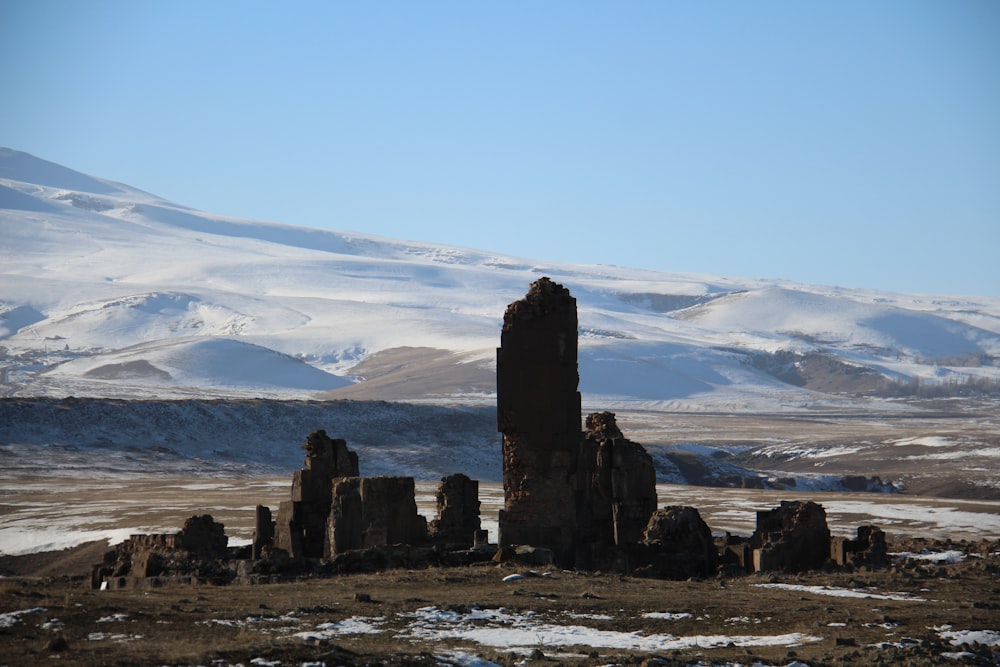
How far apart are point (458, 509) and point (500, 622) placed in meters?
12.6

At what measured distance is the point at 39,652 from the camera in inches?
538

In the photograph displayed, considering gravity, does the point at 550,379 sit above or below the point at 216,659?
above

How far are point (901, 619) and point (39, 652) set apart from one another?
987cm

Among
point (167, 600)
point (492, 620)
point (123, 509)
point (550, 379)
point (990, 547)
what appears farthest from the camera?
point (123, 509)

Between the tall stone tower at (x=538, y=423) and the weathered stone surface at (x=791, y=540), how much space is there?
13.3 ft

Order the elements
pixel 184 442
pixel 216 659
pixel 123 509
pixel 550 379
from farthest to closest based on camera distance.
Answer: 1. pixel 184 442
2. pixel 123 509
3. pixel 550 379
4. pixel 216 659

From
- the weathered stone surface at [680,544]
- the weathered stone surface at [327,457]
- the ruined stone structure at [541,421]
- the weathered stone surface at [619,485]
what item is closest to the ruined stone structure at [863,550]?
the weathered stone surface at [680,544]

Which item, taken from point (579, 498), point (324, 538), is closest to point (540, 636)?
point (579, 498)

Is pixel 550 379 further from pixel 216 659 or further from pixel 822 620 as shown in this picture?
pixel 216 659

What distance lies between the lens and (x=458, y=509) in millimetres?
29375

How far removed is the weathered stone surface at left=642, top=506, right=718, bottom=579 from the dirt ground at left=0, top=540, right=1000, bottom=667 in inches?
191

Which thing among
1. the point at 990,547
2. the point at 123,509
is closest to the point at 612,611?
the point at 990,547

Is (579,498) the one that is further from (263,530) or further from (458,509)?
(263,530)

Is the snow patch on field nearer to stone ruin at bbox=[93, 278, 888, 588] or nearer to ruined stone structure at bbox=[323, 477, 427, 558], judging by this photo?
stone ruin at bbox=[93, 278, 888, 588]
